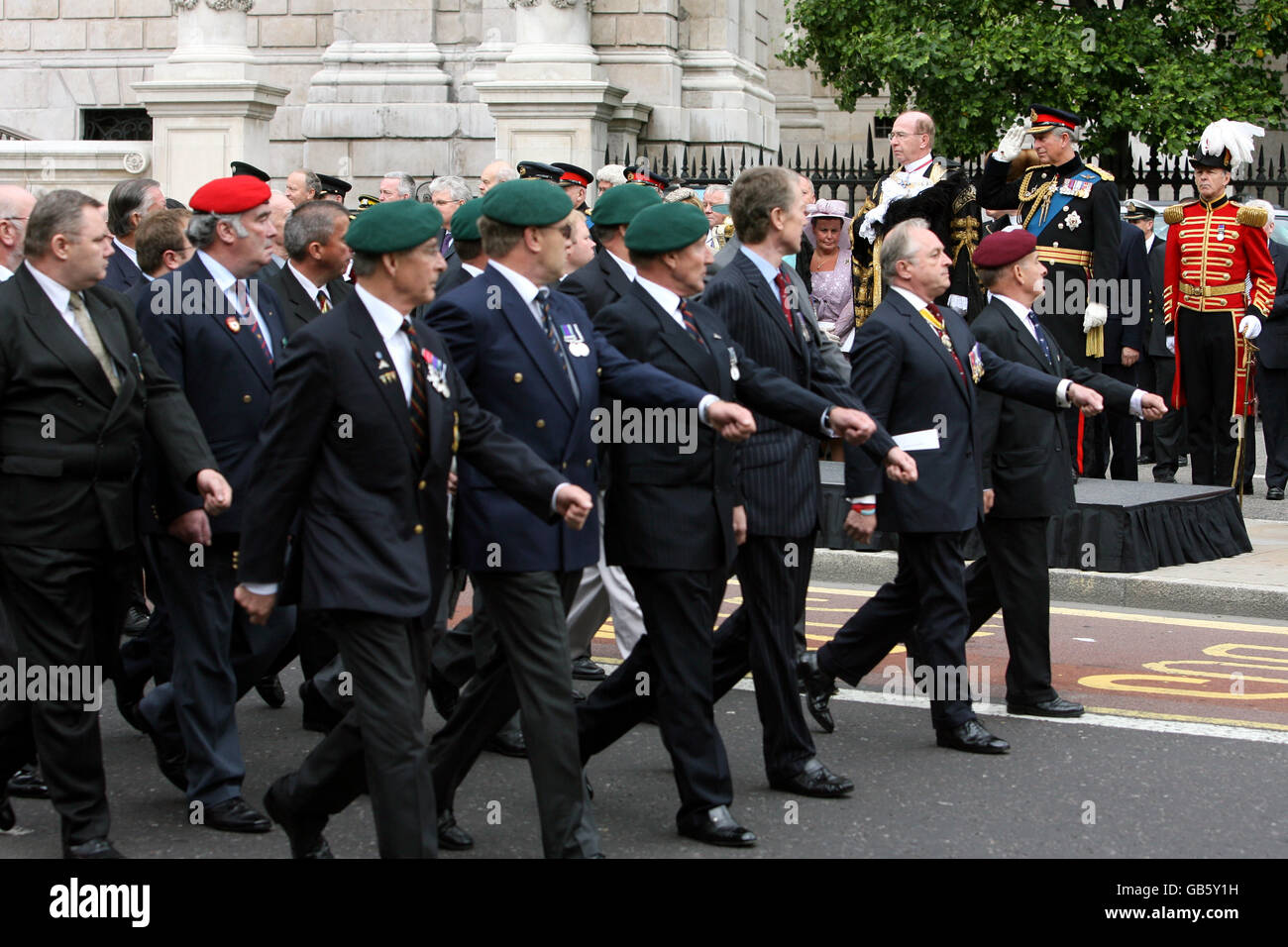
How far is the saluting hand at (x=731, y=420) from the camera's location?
5617mm

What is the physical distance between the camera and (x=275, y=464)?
5.07 metres

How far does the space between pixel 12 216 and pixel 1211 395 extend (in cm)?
902

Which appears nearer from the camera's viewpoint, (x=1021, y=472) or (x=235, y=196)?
(x=235, y=196)

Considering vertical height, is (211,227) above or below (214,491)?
above

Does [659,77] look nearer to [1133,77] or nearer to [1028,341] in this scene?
[1133,77]

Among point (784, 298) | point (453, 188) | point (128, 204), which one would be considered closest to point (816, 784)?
point (784, 298)

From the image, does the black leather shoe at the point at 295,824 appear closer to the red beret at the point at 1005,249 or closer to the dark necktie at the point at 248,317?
the dark necktie at the point at 248,317

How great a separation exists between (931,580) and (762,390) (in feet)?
4.25

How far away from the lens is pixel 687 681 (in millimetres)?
5867

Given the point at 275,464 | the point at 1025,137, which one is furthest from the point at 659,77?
the point at 275,464

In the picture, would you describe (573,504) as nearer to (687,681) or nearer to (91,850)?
(687,681)

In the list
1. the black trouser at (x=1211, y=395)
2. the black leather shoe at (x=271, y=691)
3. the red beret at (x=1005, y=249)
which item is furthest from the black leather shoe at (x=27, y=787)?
the black trouser at (x=1211, y=395)

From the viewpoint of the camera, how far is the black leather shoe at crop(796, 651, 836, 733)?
24.4ft

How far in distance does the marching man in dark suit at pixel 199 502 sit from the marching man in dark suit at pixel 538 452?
2.84 ft
